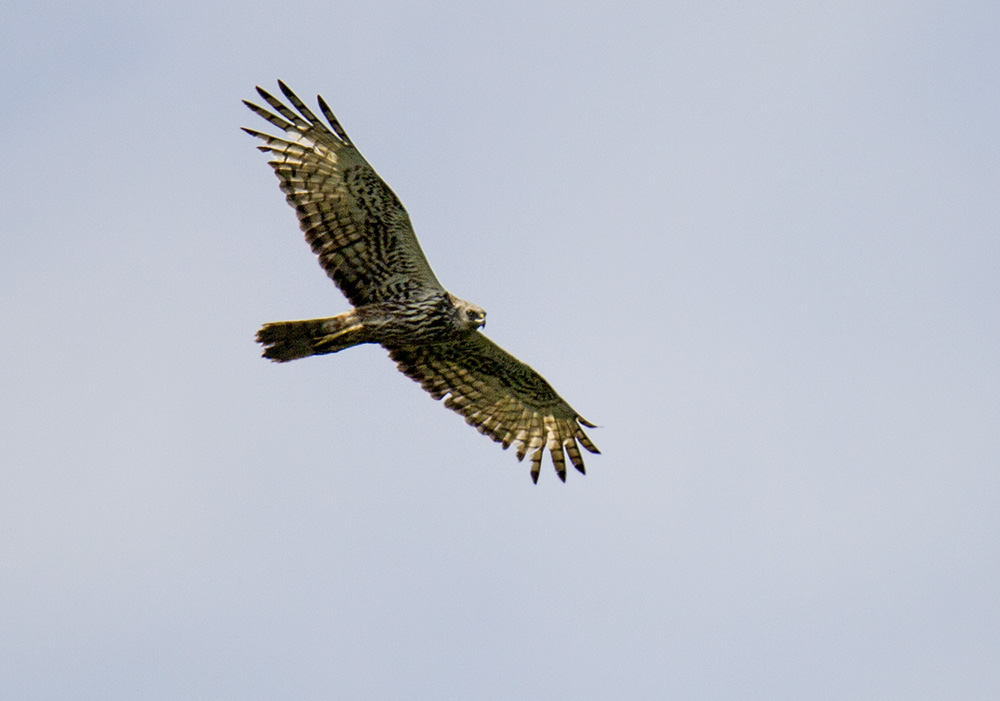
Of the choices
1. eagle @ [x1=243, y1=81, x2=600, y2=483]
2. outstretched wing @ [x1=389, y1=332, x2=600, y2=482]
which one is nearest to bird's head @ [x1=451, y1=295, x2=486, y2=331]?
eagle @ [x1=243, y1=81, x2=600, y2=483]

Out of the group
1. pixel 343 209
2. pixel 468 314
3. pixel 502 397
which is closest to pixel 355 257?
pixel 343 209

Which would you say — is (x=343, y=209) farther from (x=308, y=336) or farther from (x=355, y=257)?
(x=308, y=336)

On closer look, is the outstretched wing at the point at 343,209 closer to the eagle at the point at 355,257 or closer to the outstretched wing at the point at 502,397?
the eagle at the point at 355,257

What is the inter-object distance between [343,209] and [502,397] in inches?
124

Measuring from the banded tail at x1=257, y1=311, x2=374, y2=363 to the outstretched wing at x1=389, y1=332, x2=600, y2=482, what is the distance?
4.28 ft

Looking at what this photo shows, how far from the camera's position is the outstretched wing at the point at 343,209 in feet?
50.6

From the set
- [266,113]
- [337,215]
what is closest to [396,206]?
[337,215]

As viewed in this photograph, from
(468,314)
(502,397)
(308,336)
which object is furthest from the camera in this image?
(502,397)

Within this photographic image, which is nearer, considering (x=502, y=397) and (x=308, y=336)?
(x=308, y=336)

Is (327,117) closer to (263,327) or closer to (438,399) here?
(263,327)

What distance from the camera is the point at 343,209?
15586 millimetres

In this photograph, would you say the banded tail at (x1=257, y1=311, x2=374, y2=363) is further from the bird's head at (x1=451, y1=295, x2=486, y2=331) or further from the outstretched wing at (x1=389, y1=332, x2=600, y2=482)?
the outstretched wing at (x1=389, y1=332, x2=600, y2=482)

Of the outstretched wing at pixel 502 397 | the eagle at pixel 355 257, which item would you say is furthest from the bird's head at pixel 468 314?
the outstretched wing at pixel 502 397

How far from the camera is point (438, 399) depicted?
56.8 ft
